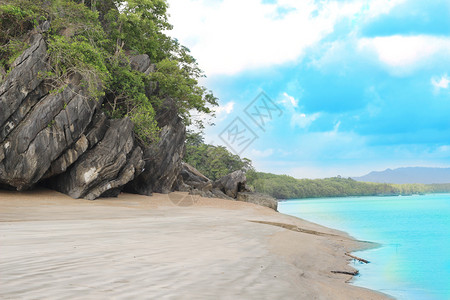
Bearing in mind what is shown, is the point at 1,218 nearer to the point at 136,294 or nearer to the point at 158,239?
the point at 158,239

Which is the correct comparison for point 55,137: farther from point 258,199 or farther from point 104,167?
point 258,199

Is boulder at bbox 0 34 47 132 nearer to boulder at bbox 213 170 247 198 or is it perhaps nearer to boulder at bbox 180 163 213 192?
boulder at bbox 180 163 213 192

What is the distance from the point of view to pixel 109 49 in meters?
22.0

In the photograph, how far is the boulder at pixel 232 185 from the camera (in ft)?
103

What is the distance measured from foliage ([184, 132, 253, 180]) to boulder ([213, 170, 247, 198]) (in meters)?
21.8

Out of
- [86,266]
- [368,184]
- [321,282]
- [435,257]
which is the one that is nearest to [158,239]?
[86,266]

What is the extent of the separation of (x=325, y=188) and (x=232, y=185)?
12788cm

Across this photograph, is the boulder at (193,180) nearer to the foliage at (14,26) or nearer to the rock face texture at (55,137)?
the rock face texture at (55,137)

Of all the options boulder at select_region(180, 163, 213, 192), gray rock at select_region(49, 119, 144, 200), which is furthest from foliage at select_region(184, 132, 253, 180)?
gray rock at select_region(49, 119, 144, 200)

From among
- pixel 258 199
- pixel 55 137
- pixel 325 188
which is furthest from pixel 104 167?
pixel 325 188

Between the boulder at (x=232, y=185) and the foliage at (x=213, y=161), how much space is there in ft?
71.6

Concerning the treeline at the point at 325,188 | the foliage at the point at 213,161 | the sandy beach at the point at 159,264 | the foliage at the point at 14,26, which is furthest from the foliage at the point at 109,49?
the treeline at the point at 325,188

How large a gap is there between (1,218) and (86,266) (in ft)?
22.2

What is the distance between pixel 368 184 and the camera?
17362 centimetres
